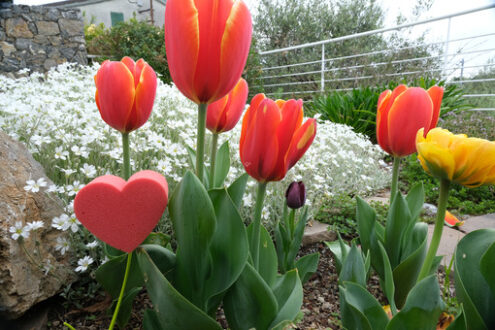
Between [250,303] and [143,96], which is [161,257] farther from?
[143,96]

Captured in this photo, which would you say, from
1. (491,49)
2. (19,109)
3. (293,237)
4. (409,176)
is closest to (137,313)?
(293,237)

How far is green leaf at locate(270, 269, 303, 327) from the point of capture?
75 centimetres

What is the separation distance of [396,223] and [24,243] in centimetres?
116

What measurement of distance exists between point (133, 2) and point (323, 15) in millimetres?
10789

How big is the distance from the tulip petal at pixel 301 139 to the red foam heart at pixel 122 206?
0.24 m

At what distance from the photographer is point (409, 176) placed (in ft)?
12.3

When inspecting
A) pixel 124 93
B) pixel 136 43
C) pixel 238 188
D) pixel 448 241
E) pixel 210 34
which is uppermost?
pixel 136 43

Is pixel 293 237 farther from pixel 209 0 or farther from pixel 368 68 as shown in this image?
pixel 368 68

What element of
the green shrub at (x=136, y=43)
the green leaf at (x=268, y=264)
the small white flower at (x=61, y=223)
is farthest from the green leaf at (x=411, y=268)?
the green shrub at (x=136, y=43)

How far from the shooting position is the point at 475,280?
2.43ft

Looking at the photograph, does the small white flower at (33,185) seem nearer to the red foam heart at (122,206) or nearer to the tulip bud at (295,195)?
the red foam heart at (122,206)

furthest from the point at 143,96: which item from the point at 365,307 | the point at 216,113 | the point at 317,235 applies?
the point at 317,235

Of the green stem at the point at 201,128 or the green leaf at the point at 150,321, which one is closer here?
the green stem at the point at 201,128

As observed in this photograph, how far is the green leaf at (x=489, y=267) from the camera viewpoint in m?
0.66
